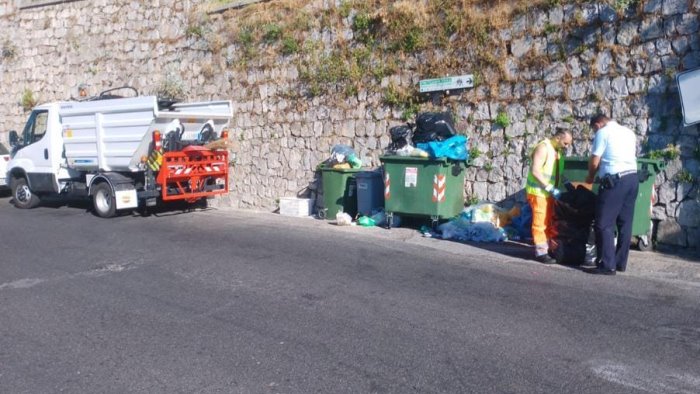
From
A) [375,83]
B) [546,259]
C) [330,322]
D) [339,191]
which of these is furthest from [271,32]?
[330,322]

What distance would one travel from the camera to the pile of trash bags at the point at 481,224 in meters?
10.1

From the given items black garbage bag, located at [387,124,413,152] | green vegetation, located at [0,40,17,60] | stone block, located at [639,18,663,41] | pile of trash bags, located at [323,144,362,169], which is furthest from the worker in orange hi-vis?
green vegetation, located at [0,40,17,60]

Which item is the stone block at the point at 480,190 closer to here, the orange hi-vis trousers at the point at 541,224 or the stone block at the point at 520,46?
the stone block at the point at 520,46

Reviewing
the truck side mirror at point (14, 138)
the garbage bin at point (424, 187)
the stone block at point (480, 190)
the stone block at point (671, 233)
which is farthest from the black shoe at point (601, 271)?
the truck side mirror at point (14, 138)

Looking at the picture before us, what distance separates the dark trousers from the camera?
7730mm

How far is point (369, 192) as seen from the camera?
11.6 metres

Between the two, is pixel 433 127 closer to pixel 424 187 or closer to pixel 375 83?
pixel 424 187

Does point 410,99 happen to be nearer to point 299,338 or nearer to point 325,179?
point 325,179

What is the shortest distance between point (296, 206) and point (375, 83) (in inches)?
107

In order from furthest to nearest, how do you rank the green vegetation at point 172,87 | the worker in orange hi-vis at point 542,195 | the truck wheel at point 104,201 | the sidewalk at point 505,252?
the green vegetation at point 172,87
the truck wheel at point 104,201
the worker in orange hi-vis at point 542,195
the sidewalk at point 505,252

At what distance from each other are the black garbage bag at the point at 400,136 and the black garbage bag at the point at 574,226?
3.79 metres

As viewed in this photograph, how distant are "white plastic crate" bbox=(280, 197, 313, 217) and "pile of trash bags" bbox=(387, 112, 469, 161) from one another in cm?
217

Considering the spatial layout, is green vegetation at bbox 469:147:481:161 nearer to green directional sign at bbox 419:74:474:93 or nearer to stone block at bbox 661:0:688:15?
green directional sign at bbox 419:74:474:93

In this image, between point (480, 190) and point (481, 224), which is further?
point (480, 190)
